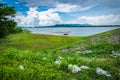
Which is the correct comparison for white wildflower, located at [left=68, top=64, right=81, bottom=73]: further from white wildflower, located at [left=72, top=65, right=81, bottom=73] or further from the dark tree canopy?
the dark tree canopy

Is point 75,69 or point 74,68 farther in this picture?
point 74,68

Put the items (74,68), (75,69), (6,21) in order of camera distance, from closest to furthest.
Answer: (75,69)
(74,68)
(6,21)

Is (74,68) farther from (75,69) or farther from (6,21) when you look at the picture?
(6,21)

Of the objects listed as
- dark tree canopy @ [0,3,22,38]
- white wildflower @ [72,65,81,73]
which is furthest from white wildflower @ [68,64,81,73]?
dark tree canopy @ [0,3,22,38]

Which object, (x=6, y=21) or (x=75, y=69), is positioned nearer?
(x=75, y=69)

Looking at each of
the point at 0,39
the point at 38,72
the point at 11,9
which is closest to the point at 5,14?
the point at 11,9

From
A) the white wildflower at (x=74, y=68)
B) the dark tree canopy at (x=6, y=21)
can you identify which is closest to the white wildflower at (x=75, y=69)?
the white wildflower at (x=74, y=68)

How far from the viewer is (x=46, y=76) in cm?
785

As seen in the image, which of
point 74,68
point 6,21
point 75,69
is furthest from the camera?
point 6,21

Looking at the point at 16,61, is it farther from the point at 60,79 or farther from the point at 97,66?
the point at 97,66

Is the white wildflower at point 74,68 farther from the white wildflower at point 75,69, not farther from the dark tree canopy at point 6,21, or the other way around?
the dark tree canopy at point 6,21

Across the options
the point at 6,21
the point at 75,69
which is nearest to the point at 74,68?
the point at 75,69

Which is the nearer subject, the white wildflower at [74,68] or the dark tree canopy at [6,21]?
the white wildflower at [74,68]

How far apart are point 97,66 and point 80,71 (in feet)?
5.00
